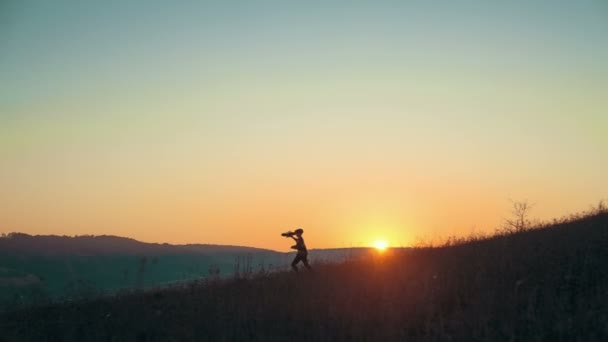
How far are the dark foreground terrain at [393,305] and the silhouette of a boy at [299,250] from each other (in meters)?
1.20

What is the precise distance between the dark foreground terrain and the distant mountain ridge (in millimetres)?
80938

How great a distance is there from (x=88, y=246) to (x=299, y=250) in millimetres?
95840

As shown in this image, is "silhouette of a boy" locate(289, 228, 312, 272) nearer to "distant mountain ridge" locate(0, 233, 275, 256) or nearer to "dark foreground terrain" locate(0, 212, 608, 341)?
"dark foreground terrain" locate(0, 212, 608, 341)

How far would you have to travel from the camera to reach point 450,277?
48.1 ft

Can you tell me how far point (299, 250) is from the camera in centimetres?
2014

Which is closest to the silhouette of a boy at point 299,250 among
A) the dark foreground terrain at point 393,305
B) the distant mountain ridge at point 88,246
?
the dark foreground terrain at point 393,305

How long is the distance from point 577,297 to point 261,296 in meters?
6.90

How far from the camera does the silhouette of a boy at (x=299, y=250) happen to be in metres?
19.7

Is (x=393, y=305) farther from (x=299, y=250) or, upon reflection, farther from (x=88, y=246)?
(x=88, y=246)

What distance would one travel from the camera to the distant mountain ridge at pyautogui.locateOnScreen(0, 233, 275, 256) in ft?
326

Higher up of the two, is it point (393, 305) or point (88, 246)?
point (88, 246)

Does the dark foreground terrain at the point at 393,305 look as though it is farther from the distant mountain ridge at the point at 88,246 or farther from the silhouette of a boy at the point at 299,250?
the distant mountain ridge at the point at 88,246

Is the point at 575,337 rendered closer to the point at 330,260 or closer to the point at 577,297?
the point at 577,297

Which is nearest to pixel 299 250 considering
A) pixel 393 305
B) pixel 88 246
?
pixel 393 305
